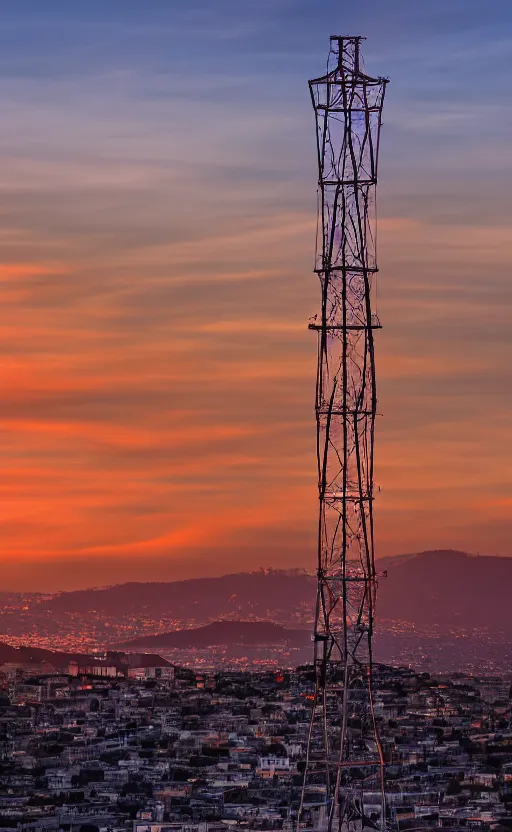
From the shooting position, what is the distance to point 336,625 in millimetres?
41500

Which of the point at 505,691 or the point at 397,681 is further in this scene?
the point at 505,691

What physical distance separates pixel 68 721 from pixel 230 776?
29.0 m

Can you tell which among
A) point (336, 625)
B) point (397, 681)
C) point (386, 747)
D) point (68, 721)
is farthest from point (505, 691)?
point (336, 625)

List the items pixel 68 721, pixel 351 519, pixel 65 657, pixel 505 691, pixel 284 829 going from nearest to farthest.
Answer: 1. pixel 351 519
2. pixel 284 829
3. pixel 68 721
4. pixel 505 691
5. pixel 65 657

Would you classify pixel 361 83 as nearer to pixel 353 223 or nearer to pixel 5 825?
pixel 353 223

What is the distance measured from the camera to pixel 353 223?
1623 inches

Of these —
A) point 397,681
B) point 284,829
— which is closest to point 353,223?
point 284,829

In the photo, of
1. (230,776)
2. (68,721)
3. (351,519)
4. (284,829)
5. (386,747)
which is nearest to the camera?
(351,519)

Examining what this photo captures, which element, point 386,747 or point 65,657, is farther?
point 65,657

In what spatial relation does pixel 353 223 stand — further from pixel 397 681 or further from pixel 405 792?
pixel 397 681

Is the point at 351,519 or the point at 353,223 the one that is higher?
the point at 353,223

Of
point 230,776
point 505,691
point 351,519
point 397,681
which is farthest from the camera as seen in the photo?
point 505,691

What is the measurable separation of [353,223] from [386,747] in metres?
55.3

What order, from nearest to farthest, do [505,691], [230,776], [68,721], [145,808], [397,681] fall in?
1. [145,808]
2. [230,776]
3. [68,721]
4. [397,681]
5. [505,691]
